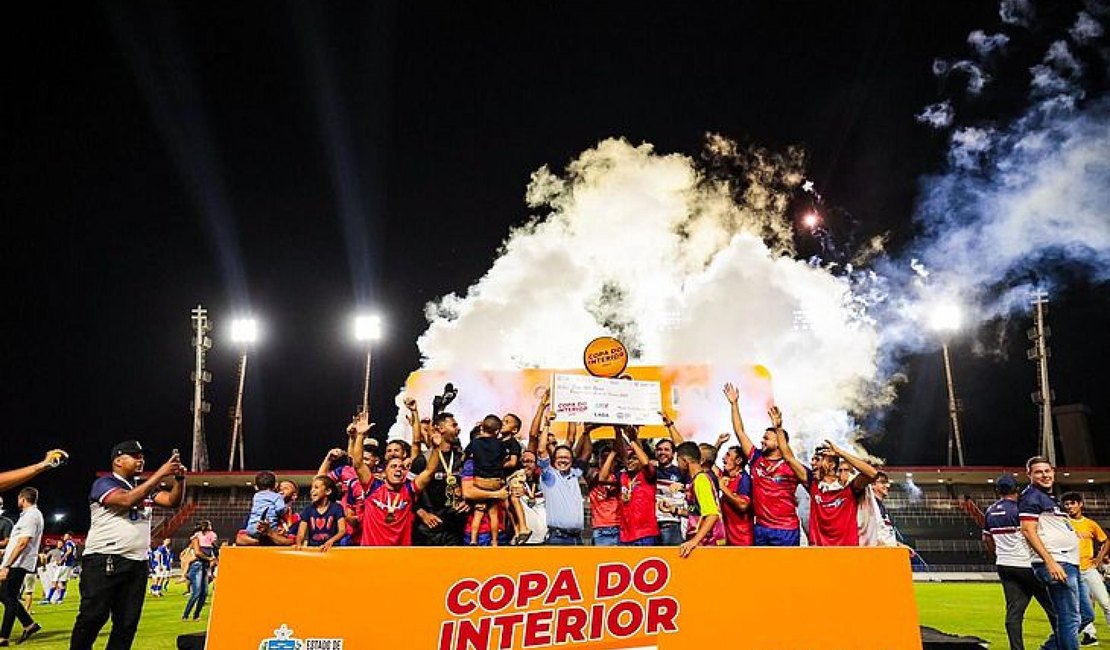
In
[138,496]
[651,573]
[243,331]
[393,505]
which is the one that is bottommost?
[651,573]

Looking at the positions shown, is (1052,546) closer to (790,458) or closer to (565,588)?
(790,458)

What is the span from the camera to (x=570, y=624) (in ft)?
21.1

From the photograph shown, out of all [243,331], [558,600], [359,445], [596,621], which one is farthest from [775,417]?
[243,331]

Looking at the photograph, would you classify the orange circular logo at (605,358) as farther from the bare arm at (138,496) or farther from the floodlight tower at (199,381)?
the floodlight tower at (199,381)

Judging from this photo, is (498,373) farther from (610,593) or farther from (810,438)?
(610,593)

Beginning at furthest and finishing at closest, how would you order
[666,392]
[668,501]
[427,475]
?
[666,392], [668,501], [427,475]

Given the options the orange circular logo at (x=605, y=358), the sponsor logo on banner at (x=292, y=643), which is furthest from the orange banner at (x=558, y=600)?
the orange circular logo at (x=605, y=358)

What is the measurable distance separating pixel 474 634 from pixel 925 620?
34.5 ft

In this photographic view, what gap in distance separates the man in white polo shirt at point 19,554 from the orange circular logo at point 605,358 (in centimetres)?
777

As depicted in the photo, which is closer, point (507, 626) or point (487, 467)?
point (507, 626)

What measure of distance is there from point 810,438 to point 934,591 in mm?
13136

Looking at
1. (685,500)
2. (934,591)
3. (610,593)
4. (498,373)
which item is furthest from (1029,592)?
(498,373)

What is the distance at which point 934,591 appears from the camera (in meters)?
21.0

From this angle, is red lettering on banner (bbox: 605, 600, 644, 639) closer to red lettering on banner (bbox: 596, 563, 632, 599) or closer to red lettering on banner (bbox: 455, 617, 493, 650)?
red lettering on banner (bbox: 596, 563, 632, 599)
